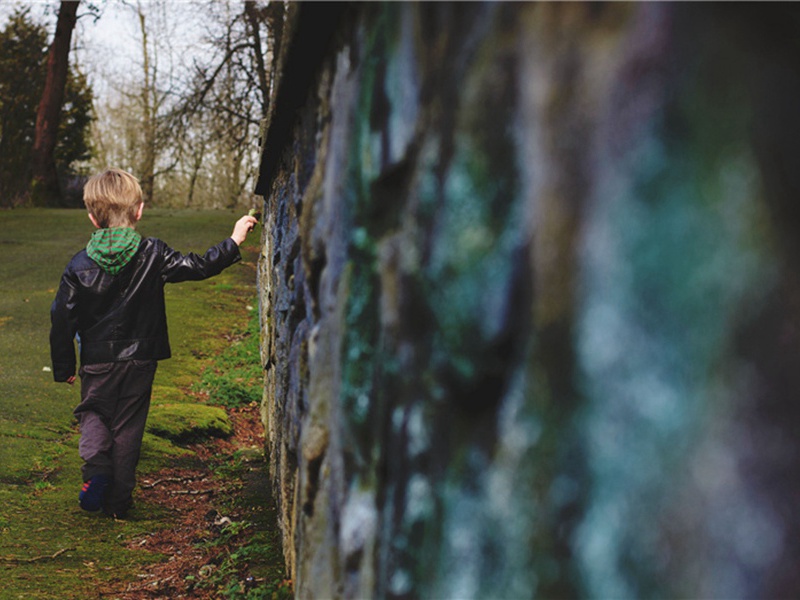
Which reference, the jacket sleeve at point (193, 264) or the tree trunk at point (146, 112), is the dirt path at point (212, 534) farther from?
the tree trunk at point (146, 112)

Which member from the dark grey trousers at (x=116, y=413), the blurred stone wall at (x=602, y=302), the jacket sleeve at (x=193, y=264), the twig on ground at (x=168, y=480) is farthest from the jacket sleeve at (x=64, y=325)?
the blurred stone wall at (x=602, y=302)

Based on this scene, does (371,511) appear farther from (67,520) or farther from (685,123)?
(67,520)

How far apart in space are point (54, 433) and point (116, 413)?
1.07m

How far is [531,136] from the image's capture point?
0.71m

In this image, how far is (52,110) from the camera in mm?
20891

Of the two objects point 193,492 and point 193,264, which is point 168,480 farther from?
point 193,264

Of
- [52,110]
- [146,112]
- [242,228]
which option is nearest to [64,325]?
[242,228]

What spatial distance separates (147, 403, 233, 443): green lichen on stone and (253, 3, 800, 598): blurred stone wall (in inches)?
167

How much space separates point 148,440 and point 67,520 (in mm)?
1253

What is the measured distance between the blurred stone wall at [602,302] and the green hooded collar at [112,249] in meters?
3.14

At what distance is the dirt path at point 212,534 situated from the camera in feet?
8.82

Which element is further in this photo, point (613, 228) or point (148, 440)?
point (148, 440)

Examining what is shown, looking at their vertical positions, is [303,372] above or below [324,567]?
above

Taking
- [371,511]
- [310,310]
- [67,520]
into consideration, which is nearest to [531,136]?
[371,511]
